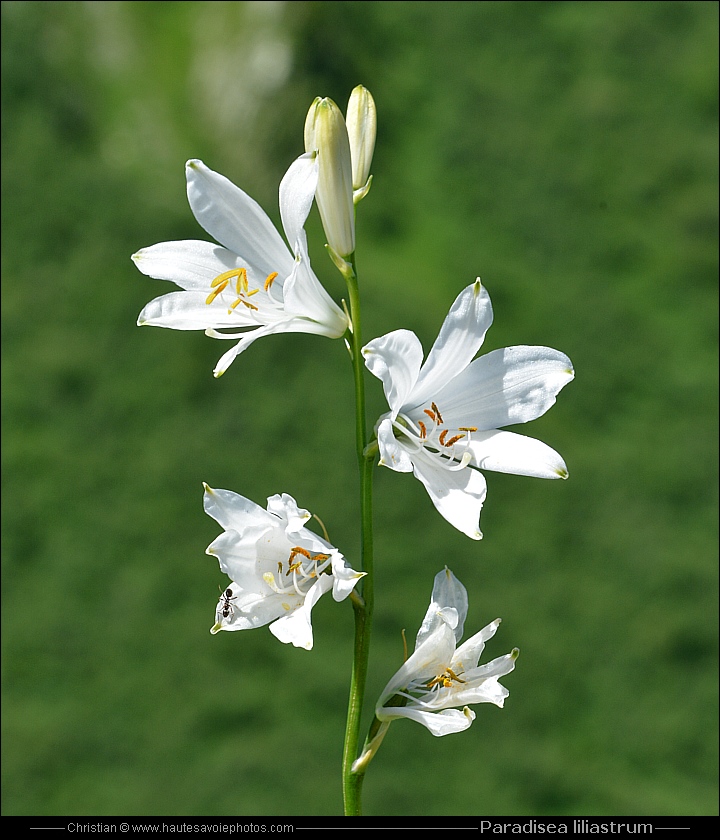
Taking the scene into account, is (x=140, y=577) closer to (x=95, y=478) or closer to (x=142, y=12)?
(x=95, y=478)

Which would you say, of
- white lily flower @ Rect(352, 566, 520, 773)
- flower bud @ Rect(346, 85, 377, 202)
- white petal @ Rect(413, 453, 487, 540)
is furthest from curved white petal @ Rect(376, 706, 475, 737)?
flower bud @ Rect(346, 85, 377, 202)

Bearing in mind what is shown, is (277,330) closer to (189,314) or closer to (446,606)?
(189,314)

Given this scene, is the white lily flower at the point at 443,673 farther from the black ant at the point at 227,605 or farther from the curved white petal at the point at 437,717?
the black ant at the point at 227,605

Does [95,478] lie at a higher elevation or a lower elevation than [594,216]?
lower

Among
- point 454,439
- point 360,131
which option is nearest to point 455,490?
point 454,439

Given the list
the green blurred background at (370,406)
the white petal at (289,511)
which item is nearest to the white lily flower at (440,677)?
the white petal at (289,511)
